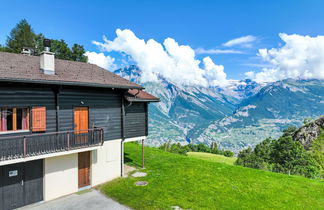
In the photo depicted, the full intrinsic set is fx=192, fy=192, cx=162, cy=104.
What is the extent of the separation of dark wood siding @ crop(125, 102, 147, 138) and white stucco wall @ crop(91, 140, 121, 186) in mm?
1335

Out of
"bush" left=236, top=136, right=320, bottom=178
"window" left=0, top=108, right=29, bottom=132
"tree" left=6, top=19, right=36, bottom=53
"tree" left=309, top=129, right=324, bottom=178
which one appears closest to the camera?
"window" left=0, top=108, right=29, bottom=132

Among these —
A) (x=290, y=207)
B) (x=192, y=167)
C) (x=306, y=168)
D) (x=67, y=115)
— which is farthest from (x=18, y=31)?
(x=306, y=168)

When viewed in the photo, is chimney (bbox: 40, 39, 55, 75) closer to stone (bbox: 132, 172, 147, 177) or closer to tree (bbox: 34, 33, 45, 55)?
stone (bbox: 132, 172, 147, 177)

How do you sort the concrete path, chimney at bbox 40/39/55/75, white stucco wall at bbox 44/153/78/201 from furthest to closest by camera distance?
chimney at bbox 40/39/55/75 → white stucco wall at bbox 44/153/78/201 → the concrete path

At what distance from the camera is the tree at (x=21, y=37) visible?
35781 mm

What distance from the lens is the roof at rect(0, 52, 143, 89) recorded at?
32.2 ft

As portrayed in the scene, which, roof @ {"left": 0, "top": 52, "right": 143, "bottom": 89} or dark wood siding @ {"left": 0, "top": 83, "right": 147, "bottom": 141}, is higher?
roof @ {"left": 0, "top": 52, "right": 143, "bottom": 89}

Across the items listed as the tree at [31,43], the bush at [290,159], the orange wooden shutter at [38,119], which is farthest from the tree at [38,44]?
the bush at [290,159]

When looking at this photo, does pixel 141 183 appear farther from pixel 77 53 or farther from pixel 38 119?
pixel 77 53

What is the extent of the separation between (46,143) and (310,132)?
3734 centimetres

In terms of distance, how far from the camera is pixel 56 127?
11.2 m

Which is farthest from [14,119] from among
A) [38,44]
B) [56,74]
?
[38,44]

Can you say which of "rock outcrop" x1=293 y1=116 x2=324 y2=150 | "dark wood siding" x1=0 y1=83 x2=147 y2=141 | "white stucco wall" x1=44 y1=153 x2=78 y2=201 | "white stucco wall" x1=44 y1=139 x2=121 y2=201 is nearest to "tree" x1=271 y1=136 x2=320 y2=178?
"rock outcrop" x1=293 y1=116 x2=324 y2=150

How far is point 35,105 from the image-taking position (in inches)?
406
